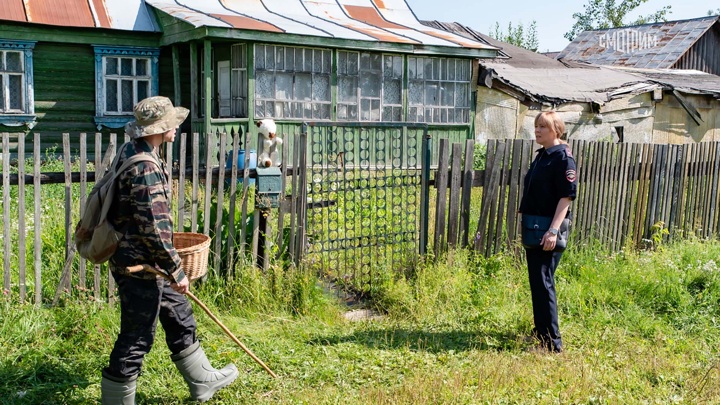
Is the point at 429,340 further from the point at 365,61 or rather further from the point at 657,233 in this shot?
the point at 365,61

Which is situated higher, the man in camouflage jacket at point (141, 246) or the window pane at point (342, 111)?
the window pane at point (342, 111)

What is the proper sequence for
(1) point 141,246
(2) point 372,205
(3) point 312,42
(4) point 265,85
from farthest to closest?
(4) point 265,85 < (3) point 312,42 < (2) point 372,205 < (1) point 141,246

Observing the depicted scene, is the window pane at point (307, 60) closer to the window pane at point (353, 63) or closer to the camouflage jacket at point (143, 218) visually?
the window pane at point (353, 63)

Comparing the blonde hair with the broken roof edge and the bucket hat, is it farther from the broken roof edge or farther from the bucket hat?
the broken roof edge

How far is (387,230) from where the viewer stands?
6824 mm

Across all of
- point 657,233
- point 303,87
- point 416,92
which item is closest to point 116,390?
point 657,233

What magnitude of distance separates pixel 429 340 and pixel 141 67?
10787 mm

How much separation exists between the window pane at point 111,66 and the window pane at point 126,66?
111 millimetres

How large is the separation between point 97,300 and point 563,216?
10.7 feet

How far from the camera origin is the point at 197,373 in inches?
161

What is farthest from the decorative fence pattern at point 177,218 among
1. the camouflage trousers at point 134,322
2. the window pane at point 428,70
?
the window pane at point 428,70

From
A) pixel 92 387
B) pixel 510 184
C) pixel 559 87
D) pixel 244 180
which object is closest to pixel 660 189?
pixel 510 184

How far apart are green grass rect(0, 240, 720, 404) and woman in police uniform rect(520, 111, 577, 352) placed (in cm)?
26

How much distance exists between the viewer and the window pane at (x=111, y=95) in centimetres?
1397
